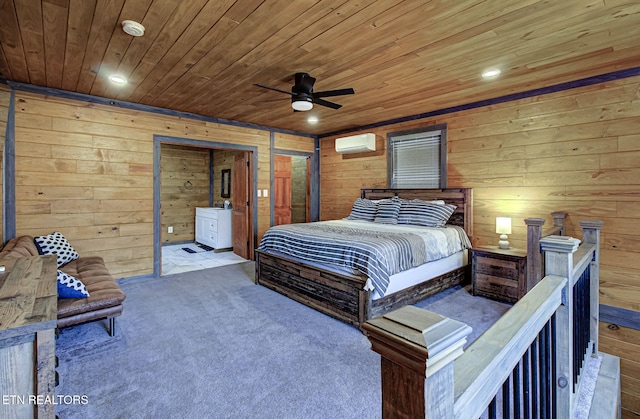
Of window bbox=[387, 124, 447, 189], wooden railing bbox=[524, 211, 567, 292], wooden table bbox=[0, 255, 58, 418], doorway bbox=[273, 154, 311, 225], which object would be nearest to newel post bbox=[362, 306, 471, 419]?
wooden table bbox=[0, 255, 58, 418]

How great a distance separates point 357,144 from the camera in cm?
530

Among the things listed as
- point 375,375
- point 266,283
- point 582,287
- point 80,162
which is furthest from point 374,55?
point 80,162

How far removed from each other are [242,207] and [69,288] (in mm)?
3570

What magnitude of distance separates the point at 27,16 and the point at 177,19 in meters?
1.01

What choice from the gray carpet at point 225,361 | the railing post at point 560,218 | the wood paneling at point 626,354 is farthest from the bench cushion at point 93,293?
the wood paneling at point 626,354

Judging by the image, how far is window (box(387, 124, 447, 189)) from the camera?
14.8 feet

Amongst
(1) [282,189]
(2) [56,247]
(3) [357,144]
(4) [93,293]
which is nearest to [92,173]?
(2) [56,247]

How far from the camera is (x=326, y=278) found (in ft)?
10.0

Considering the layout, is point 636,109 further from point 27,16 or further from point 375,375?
point 27,16

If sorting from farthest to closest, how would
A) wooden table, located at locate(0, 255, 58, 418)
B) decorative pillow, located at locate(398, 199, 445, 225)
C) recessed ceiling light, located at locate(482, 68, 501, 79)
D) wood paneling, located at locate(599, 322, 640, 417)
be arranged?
decorative pillow, located at locate(398, 199, 445, 225) → recessed ceiling light, located at locate(482, 68, 501, 79) → wood paneling, located at locate(599, 322, 640, 417) → wooden table, located at locate(0, 255, 58, 418)

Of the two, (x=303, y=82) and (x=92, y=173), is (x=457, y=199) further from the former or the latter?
(x=92, y=173)

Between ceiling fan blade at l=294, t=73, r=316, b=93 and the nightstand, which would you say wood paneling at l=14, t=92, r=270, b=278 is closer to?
ceiling fan blade at l=294, t=73, r=316, b=93

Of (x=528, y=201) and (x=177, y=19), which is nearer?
(x=177, y=19)

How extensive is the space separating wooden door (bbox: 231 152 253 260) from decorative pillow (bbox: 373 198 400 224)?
2373 millimetres
